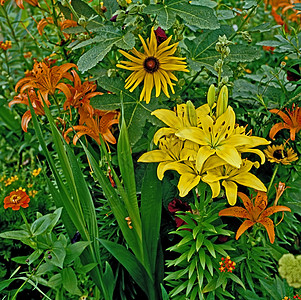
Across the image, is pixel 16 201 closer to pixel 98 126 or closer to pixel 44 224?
pixel 44 224

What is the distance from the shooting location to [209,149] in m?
0.82

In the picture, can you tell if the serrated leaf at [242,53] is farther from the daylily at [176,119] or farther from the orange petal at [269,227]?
the orange petal at [269,227]

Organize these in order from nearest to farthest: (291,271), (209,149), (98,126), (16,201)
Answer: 1. (291,271)
2. (209,149)
3. (16,201)
4. (98,126)

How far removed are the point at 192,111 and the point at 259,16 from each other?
1.45 meters

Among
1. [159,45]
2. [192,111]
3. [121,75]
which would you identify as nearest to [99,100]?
[121,75]

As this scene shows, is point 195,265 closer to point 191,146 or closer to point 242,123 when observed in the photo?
point 191,146

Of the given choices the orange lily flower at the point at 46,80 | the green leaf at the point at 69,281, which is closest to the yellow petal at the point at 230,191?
the green leaf at the point at 69,281

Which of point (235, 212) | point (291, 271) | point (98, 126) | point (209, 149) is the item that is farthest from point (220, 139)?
point (98, 126)

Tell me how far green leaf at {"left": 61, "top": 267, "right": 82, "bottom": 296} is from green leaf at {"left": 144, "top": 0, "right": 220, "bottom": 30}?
1.99ft

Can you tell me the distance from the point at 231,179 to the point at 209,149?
94 millimetres

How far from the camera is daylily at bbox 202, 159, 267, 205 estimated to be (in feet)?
2.68

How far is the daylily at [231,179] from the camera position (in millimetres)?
818

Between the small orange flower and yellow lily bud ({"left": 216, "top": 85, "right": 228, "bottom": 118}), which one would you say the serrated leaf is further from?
the small orange flower

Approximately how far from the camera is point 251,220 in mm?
918
